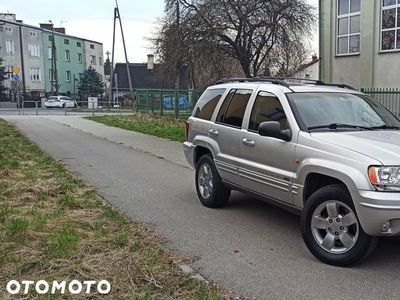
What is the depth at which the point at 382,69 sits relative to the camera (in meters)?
17.9

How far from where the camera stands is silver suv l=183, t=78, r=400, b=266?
13.7 ft

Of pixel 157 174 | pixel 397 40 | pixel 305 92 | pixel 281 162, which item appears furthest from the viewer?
pixel 397 40

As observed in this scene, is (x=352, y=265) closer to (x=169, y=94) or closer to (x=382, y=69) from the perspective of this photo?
(x=382, y=69)

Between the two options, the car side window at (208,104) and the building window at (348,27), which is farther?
the building window at (348,27)

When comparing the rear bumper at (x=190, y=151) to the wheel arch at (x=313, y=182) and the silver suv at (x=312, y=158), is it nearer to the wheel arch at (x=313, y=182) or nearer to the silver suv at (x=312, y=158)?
the silver suv at (x=312, y=158)

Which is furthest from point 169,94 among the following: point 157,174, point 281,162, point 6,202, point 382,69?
point 281,162

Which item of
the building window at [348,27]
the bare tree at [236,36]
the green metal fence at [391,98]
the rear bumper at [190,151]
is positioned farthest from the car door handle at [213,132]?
the building window at [348,27]

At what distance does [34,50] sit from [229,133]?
60588 millimetres

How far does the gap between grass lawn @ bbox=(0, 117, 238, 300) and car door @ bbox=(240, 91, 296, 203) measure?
137cm

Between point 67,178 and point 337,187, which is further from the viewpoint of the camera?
point 67,178

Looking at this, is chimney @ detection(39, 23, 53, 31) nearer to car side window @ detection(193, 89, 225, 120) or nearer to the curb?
car side window @ detection(193, 89, 225, 120)

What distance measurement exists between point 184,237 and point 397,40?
15142mm

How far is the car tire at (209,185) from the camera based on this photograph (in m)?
6.67

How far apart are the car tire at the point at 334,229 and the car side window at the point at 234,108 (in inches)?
74.4
